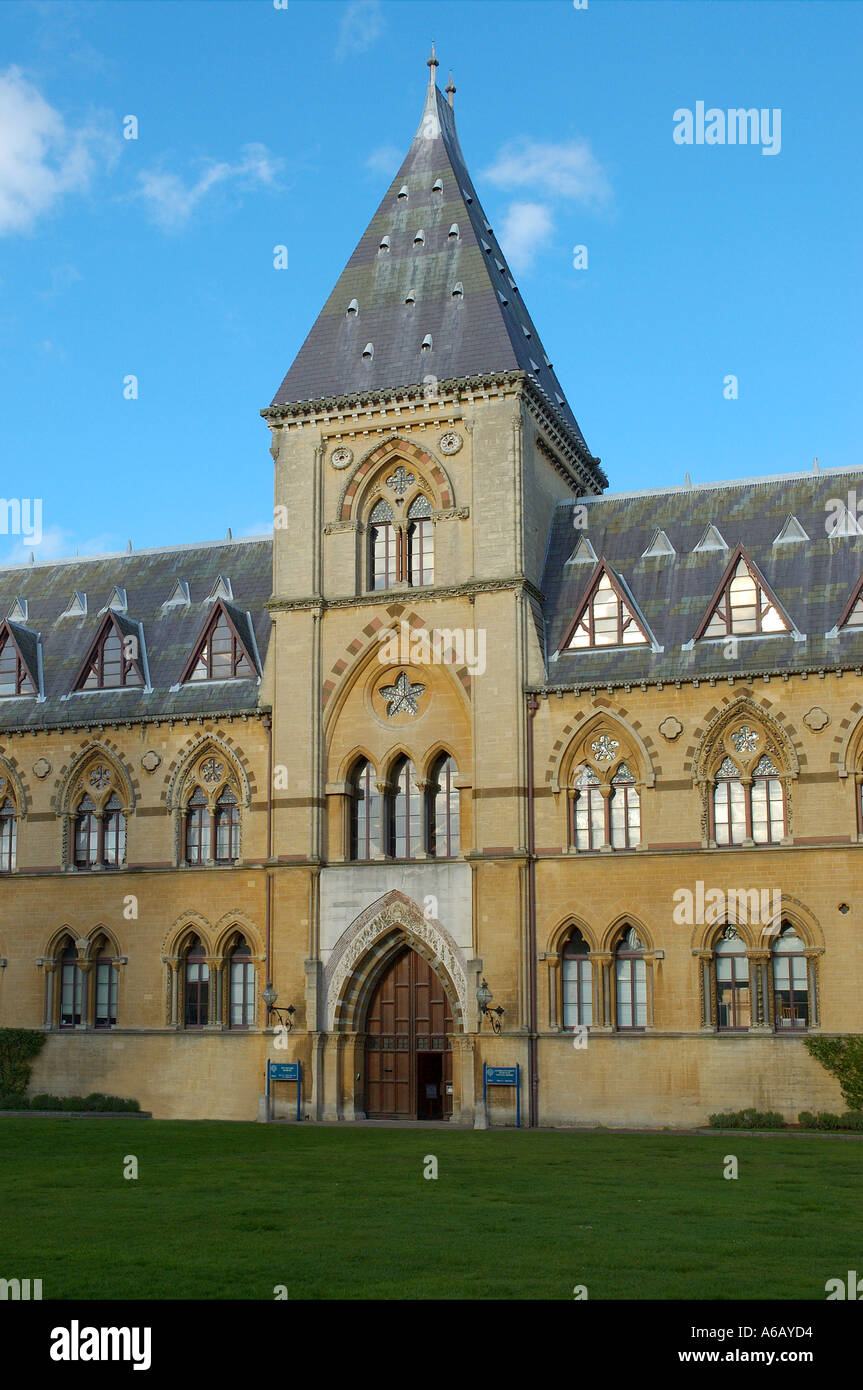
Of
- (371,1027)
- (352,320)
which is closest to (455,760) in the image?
(371,1027)

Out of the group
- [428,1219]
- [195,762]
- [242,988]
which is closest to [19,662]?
[195,762]

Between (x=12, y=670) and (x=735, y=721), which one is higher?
(x=12, y=670)

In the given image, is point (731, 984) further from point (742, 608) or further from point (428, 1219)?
point (428, 1219)

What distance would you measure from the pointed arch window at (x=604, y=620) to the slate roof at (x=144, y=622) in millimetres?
9079

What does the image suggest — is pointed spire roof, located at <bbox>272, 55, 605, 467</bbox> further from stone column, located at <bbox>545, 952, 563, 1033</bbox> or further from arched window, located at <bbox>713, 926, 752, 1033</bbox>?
arched window, located at <bbox>713, 926, 752, 1033</bbox>

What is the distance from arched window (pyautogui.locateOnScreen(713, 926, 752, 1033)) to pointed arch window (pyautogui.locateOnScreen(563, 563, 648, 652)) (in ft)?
26.0

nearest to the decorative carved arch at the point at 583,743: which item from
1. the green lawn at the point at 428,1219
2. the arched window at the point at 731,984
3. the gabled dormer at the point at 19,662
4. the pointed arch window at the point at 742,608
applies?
the pointed arch window at the point at 742,608

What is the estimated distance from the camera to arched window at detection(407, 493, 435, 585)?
132 ft

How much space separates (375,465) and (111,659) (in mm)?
10096

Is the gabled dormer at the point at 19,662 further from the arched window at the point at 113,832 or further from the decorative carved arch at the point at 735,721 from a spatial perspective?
the decorative carved arch at the point at 735,721

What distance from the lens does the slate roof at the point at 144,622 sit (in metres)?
42.4

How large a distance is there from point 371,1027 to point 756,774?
1179 centimetres

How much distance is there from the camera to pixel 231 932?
131 ft
